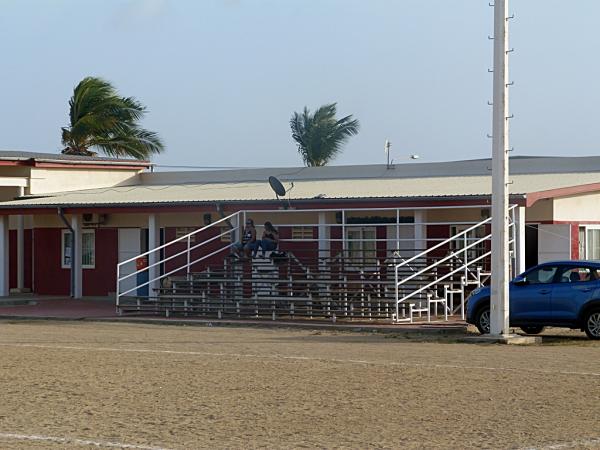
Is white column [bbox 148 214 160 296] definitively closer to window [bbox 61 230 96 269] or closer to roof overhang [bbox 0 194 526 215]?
roof overhang [bbox 0 194 526 215]

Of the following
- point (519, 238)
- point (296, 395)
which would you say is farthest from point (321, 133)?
point (296, 395)

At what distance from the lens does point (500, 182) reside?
2205 cm

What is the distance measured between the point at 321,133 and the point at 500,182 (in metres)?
42.1

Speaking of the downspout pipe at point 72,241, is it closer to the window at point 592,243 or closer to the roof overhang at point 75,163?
the roof overhang at point 75,163

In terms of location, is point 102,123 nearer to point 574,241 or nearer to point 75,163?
point 75,163

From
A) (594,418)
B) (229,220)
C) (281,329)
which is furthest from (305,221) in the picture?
(594,418)

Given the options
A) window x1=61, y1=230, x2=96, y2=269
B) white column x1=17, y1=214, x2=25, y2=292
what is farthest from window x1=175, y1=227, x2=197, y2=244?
white column x1=17, y1=214, x2=25, y2=292

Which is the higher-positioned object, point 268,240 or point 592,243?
point 268,240

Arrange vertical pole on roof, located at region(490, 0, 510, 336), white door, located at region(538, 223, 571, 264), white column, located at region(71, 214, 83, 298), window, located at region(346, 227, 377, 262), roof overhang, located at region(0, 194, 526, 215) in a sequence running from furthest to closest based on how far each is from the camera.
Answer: white column, located at region(71, 214, 83, 298), window, located at region(346, 227, 377, 262), white door, located at region(538, 223, 571, 264), roof overhang, located at region(0, 194, 526, 215), vertical pole on roof, located at region(490, 0, 510, 336)

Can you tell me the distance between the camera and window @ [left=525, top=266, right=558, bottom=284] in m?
23.0

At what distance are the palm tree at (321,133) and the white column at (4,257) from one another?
27.6 meters

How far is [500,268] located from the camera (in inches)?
869

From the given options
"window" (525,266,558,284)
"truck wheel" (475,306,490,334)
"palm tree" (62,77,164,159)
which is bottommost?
"truck wheel" (475,306,490,334)

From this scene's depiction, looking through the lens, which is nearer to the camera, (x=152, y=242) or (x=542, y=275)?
(x=542, y=275)
